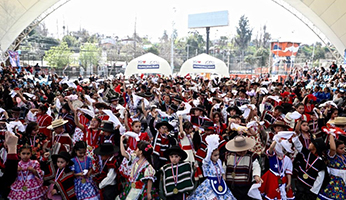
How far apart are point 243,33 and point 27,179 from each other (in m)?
74.3

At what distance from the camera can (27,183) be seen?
4.52m

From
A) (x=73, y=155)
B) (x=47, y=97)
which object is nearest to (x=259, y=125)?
(x=73, y=155)

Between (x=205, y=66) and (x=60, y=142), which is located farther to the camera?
(x=205, y=66)

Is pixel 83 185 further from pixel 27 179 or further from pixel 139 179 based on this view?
pixel 139 179

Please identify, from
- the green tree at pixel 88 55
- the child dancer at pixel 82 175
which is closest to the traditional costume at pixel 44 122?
the child dancer at pixel 82 175

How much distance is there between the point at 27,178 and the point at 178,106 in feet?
13.2

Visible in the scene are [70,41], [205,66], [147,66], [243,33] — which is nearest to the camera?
[147,66]

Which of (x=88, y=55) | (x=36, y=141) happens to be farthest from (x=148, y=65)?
(x=88, y=55)

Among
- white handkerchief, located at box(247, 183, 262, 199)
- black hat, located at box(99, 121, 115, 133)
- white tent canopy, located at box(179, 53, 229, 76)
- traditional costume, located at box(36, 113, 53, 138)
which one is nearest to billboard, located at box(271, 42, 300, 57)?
white tent canopy, located at box(179, 53, 229, 76)

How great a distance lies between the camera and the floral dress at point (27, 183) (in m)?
4.48

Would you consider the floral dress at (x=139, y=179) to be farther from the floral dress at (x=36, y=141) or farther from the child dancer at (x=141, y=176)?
the floral dress at (x=36, y=141)

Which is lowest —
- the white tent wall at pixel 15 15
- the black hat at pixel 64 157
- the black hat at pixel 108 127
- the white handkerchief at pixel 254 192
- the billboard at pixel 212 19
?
the white handkerchief at pixel 254 192

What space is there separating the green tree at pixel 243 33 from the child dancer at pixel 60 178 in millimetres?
72450

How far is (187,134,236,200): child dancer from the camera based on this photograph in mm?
4401
